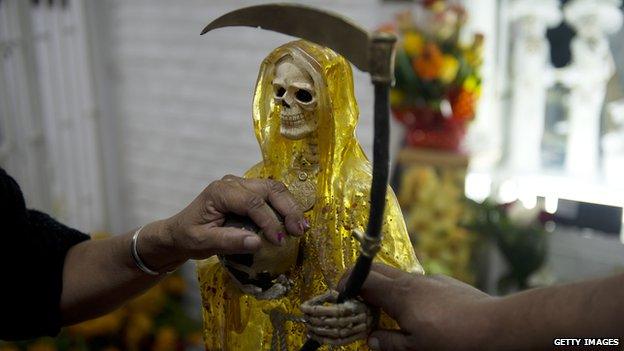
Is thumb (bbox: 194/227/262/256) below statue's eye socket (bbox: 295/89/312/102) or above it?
below

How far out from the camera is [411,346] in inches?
30.5

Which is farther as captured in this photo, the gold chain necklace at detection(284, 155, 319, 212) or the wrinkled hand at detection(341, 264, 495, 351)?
the gold chain necklace at detection(284, 155, 319, 212)

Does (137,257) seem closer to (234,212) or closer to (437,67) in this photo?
(234,212)

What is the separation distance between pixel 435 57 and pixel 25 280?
148 centimetres

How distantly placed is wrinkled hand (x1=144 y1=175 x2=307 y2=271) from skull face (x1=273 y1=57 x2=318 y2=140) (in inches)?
3.2

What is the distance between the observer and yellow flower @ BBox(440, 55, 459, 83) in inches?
86.5

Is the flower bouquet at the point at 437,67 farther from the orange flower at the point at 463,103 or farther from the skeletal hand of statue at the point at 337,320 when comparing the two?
the skeletal hand of statue at the point at 337,320

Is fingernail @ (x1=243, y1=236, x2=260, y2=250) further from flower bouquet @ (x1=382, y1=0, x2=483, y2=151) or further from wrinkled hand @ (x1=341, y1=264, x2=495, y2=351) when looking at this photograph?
flower bouquet @ (x1=382, y1=0, x2=483, y2=151)

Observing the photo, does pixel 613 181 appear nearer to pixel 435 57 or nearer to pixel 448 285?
pixel 435 57

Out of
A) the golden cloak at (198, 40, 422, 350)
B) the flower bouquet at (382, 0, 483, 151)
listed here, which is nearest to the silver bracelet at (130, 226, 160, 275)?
the golden cloak at (198, 40, 422, 350)

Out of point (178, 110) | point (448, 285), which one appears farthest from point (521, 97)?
point (448, 285)

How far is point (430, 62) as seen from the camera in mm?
2195

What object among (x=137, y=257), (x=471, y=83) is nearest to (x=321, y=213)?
(x=137, y=257)

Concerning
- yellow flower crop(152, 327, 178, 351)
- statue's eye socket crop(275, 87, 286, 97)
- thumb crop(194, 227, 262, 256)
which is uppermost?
statue's eye socket crop(275, 87, 286, 97)
